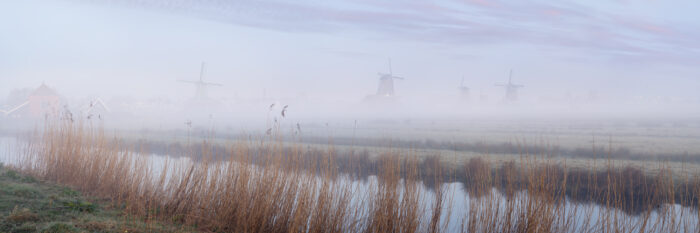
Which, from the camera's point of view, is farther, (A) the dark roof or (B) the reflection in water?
(A) the dark roof

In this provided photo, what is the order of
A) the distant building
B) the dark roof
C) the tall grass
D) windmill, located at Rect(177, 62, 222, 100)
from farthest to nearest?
1. windmill, located at Rect(177, 62, 222, 100)
2. the dark roof
3. the distant building
4. the tall grass

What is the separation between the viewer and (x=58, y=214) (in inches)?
189

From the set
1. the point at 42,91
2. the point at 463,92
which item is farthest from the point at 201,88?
the point at 463,92

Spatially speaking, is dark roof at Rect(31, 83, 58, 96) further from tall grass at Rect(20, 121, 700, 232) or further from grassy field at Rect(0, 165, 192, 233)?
tall grass at Rect(20, 121, 700, 232)

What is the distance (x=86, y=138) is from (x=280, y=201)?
555cm

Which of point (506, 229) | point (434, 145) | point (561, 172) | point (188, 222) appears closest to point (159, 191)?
point (188, 222)

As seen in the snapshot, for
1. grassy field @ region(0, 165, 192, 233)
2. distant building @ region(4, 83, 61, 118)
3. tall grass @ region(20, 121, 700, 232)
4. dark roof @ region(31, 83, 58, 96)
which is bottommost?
grassy field @ region(0, 165, 192, 233)

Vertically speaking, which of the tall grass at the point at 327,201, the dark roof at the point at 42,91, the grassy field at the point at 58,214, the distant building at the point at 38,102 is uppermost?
the dark roof at the point at 42,91

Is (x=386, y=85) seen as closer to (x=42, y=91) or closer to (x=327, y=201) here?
(x=42, y=91)

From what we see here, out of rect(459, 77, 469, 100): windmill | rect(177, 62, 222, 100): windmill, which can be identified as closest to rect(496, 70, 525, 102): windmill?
rect(459, 77, 469, 100): windmill

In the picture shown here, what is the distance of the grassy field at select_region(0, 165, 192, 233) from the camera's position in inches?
164

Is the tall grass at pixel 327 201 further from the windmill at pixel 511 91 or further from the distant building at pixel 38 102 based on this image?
the windmill at pixel 511 91

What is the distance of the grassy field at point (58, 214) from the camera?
417 cm

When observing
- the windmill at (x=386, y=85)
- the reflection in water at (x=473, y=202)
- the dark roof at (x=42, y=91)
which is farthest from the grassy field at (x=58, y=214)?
the windmill at (x=386, y=85)
